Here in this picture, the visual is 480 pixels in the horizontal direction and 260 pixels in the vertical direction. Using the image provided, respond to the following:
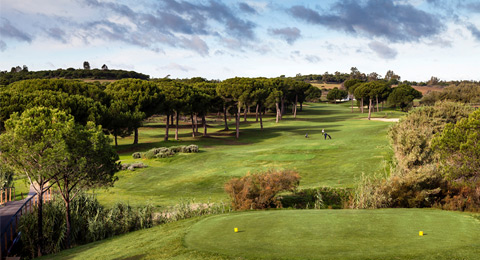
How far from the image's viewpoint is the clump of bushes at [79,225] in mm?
20406

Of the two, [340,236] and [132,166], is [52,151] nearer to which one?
[340,236]

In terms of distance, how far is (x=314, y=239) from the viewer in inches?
459

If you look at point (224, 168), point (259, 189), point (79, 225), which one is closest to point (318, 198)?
point (259, 189)

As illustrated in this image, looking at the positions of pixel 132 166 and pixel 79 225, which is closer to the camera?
pixel 79 225

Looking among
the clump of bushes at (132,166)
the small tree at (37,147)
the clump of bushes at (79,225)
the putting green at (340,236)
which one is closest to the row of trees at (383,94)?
the clump of bushes at (132,166)

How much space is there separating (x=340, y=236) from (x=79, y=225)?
15818mm

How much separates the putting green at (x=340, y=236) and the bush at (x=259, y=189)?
18.3ft

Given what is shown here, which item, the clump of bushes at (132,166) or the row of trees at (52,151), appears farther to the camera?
the clump of bushes at (132,166)

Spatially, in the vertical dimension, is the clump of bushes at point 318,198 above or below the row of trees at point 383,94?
below

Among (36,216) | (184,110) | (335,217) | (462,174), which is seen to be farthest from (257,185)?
(184,110)

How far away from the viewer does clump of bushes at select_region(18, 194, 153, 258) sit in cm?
2041

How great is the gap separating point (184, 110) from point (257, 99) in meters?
13.3

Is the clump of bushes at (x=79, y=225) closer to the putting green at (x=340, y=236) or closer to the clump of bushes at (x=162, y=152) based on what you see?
the putting green at (x=340, y=236)

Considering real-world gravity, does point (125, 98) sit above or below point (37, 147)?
above
